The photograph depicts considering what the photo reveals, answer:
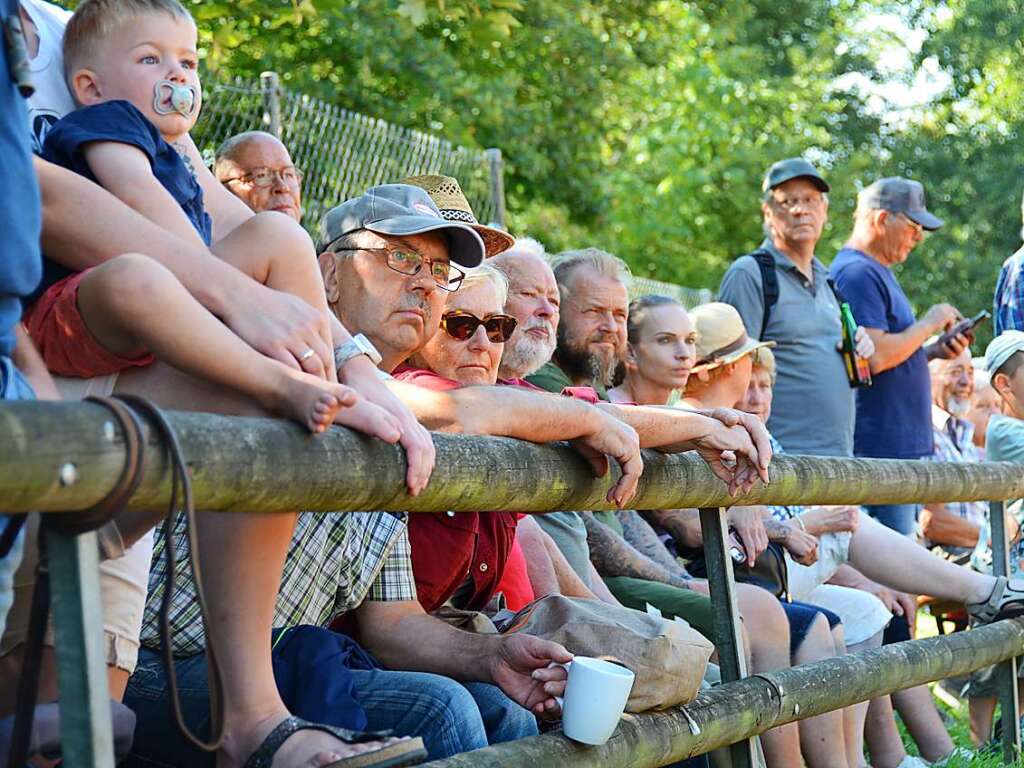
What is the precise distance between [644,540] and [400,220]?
171 centimetres

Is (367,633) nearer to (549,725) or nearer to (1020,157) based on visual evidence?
(549,725)

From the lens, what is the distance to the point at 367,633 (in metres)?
3.01

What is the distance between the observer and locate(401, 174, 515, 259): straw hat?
157 inches

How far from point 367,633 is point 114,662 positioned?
0.89 meters

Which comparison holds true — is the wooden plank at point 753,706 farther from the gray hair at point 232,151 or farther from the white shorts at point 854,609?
the gray hair at point 232,151

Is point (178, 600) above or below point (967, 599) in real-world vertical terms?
above

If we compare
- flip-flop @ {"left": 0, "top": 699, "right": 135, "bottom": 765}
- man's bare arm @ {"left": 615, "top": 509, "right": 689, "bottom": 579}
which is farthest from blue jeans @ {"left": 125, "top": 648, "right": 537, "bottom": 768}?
man's bare arm @ {"left": 615, "top": 509, "right": 689, "bottom": 579}

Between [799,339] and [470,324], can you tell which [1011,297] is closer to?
[799,339]

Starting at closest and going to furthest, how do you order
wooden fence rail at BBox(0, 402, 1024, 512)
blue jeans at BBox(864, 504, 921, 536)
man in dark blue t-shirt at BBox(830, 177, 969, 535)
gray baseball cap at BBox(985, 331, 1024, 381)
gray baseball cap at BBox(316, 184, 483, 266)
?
wooden fence rail at BBox(0, 402, 1024, 512)
gray baseball cap at BBox(316, 184, 483, 266)
gray baseball cap at BBox(985, 331, 1024, 381)
blue jeans at BBox(864, 504, 921, 536)
man in dark blue t-shirt at BBox(830, 177, 969, 535)

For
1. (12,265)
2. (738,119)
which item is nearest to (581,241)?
(738,119)

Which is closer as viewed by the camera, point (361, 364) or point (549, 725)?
point (361, 364)

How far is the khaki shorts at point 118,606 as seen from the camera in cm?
211

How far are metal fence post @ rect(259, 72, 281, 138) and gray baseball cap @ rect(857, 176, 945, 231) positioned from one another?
9.46 feet

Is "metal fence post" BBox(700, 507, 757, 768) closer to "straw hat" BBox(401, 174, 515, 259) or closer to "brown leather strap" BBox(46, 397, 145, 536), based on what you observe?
"straw hat" BBox(401, 174, 515, 259)
